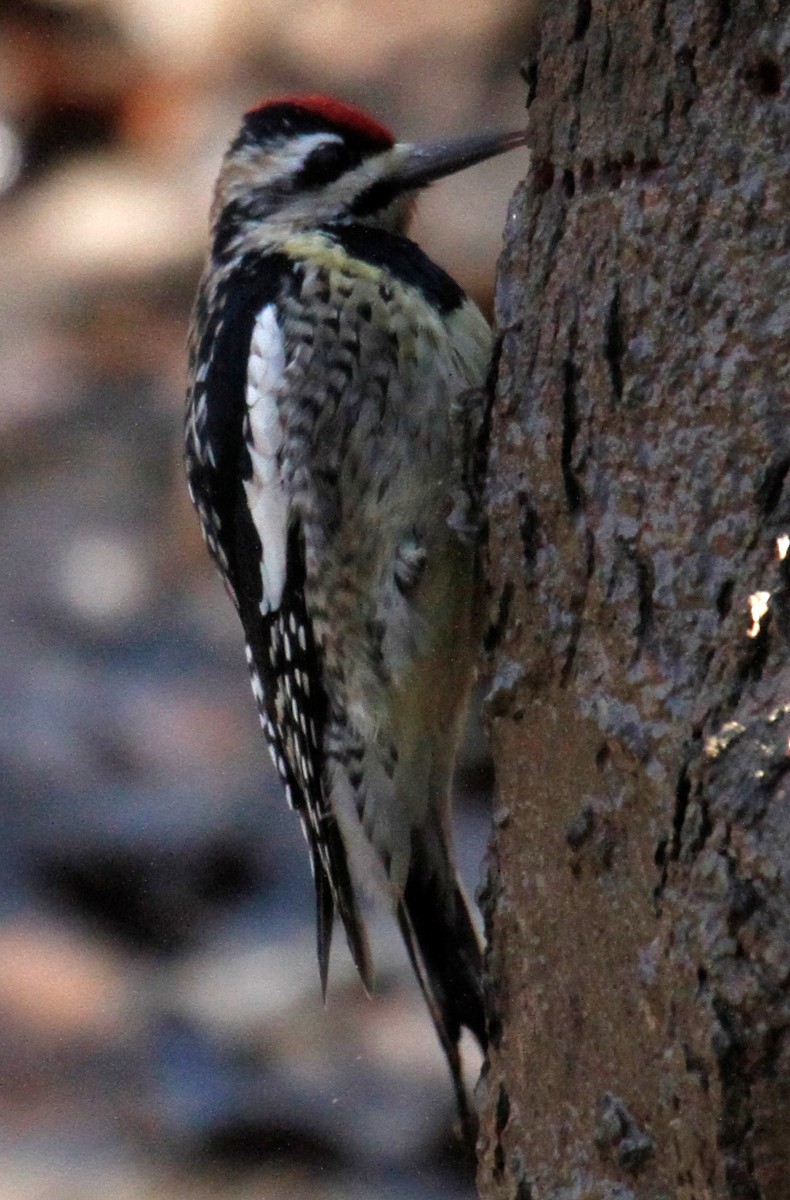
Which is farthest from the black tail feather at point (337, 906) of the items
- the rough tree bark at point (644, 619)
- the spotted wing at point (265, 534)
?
the rough tree bark at point (644, 619)

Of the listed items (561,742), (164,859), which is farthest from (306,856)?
(561,742)

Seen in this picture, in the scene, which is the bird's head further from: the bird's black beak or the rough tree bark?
the rough tree bark

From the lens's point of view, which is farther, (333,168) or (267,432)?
(333,168)

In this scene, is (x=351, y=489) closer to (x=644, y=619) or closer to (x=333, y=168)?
(x=333, y=168)

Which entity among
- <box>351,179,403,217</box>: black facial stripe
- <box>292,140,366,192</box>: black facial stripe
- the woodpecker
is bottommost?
the woodpecker

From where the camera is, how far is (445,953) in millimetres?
2541

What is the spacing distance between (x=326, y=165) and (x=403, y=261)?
32 centimetres

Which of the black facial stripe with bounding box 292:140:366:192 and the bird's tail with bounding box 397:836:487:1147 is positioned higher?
the black facial stripe with bounding box 292:140:366:192

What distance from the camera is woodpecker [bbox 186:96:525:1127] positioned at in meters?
2.29

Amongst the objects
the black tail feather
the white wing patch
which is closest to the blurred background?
the black tail feather

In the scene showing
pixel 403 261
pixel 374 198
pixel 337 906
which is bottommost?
pixel 337 906

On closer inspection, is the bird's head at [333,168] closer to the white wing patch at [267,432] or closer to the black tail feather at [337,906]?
the white wing patch at [267,432]

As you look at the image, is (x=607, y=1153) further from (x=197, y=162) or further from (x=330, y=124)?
(x=197, y=162)

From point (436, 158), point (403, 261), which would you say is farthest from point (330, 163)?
point (403, 261)
